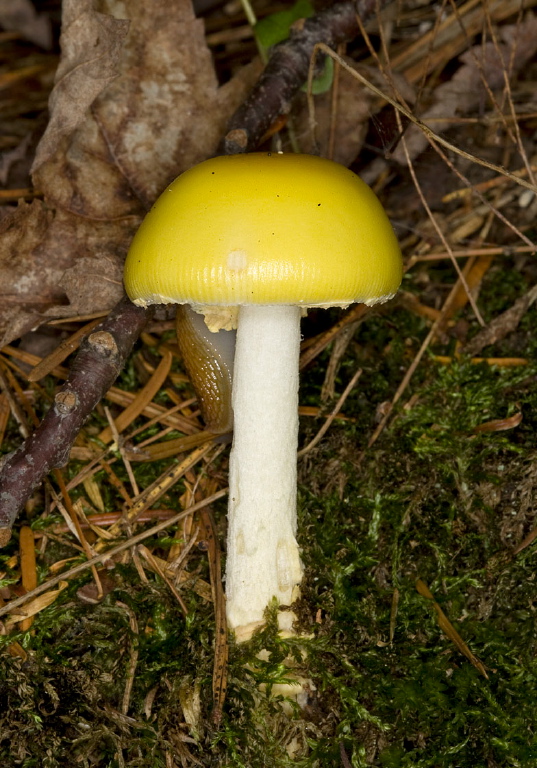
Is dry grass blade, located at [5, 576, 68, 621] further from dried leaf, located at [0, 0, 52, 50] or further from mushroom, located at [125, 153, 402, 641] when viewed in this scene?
dried leaf, located at [0, 0, 52, 50]

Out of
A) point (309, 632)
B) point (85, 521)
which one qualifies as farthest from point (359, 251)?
point (85, 521)

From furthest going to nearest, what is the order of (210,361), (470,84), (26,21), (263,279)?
(26,21) → (470,84) → (210,361) → (263,279)

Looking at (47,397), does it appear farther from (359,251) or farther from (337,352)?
(359,251)

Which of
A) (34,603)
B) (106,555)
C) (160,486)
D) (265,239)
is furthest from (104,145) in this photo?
(34,603)

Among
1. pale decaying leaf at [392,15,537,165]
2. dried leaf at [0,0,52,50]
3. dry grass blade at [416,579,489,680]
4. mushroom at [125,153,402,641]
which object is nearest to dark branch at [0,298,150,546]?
mushroom at [125,153,402,641]

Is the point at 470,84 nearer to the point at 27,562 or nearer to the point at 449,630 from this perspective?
the point at 449,630

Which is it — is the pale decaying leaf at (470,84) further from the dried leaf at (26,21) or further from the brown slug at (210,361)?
the dried leaf at (26,21)
